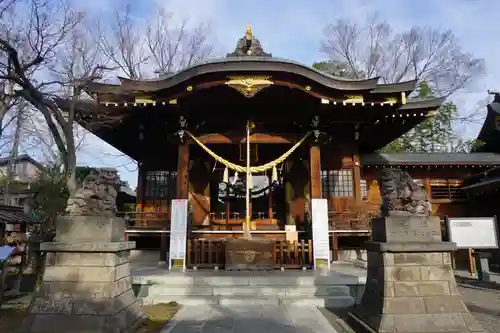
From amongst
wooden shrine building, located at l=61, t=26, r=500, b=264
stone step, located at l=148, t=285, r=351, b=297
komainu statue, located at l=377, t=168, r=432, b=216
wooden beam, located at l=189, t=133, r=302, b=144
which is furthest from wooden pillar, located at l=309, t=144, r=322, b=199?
komainu statue, located at l=377, t=168, r=432, b=216

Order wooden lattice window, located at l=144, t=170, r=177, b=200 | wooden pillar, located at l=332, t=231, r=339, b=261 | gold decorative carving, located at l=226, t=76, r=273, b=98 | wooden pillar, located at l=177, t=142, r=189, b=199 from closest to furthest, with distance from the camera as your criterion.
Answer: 1. gold decorative carving, located at l=226, t=76, r=273, b=98
2. wooden pillar, located at l=177, t=142, r=189, b=199
3. wooden pillar, located at l=332, t=231, r=339, b=261
4. wooden lattice window, located at l=144, t=170, r=177, b=200

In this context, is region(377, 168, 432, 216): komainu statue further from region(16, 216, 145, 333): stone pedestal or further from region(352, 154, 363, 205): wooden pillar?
region(352, 154, 363, 205): wooden pillar

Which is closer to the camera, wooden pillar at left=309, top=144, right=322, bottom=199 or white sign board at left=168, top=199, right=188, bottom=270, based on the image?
white sign board at left=168, top=199, right=188, bottom=270

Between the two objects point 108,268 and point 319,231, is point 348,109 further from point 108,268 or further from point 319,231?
point 108,268

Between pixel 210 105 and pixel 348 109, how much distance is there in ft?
15.0

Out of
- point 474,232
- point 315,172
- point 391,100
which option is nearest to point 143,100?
point 315,172

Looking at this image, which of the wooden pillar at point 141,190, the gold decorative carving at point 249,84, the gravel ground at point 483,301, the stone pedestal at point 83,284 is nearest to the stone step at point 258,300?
the stone pedestal at point 83,284

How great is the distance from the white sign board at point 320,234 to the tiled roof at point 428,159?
509cm

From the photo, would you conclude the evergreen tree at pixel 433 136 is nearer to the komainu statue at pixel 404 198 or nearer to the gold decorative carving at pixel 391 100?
the gold decorative carving at pixel 391 100

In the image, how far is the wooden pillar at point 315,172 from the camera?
1091cm

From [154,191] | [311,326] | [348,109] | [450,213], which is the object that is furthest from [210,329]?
[450,213]

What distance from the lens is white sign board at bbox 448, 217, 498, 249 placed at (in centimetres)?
988

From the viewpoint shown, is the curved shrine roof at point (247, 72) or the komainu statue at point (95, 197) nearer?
the komainu statue at point (95, 197)

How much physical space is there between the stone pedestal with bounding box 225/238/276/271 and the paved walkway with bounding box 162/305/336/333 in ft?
7.48
